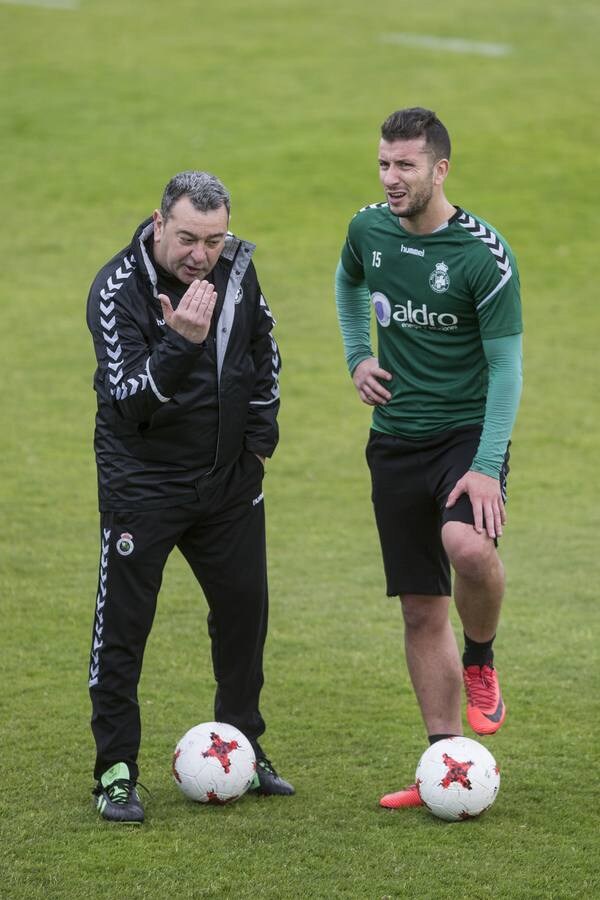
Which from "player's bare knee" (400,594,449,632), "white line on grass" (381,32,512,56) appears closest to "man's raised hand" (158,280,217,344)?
"player's bare knee" (400,594,449,632)

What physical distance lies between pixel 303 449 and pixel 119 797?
6813 millimetres

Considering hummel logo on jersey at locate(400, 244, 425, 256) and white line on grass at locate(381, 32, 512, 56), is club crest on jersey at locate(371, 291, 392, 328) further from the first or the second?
white line on grass at locate(381, 32, 512, 56)

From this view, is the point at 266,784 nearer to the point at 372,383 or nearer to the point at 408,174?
the point at 372,383

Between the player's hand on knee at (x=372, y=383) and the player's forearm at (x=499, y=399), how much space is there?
50 centimetres

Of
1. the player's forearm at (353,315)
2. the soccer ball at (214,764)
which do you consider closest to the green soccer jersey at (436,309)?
the player's forearm at (353,315)

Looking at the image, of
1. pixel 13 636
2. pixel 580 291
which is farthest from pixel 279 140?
pixel 13 636

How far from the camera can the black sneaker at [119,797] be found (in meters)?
5.73

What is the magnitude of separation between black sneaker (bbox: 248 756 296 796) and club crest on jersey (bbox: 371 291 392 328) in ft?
6.22

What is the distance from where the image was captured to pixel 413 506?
606cm

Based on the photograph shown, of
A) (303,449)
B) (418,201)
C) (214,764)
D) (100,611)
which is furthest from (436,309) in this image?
(303,449)

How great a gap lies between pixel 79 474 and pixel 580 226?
352 inches

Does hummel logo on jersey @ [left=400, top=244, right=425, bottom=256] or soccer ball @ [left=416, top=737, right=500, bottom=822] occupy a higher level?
hummel logo on jersey @ [left=400, top=244, right=425, bottom=256]

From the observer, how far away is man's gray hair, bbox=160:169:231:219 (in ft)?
17.8

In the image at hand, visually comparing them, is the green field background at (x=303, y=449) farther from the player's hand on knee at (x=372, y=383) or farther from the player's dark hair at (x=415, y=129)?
the player's dark hair at (x=415, y=129)
